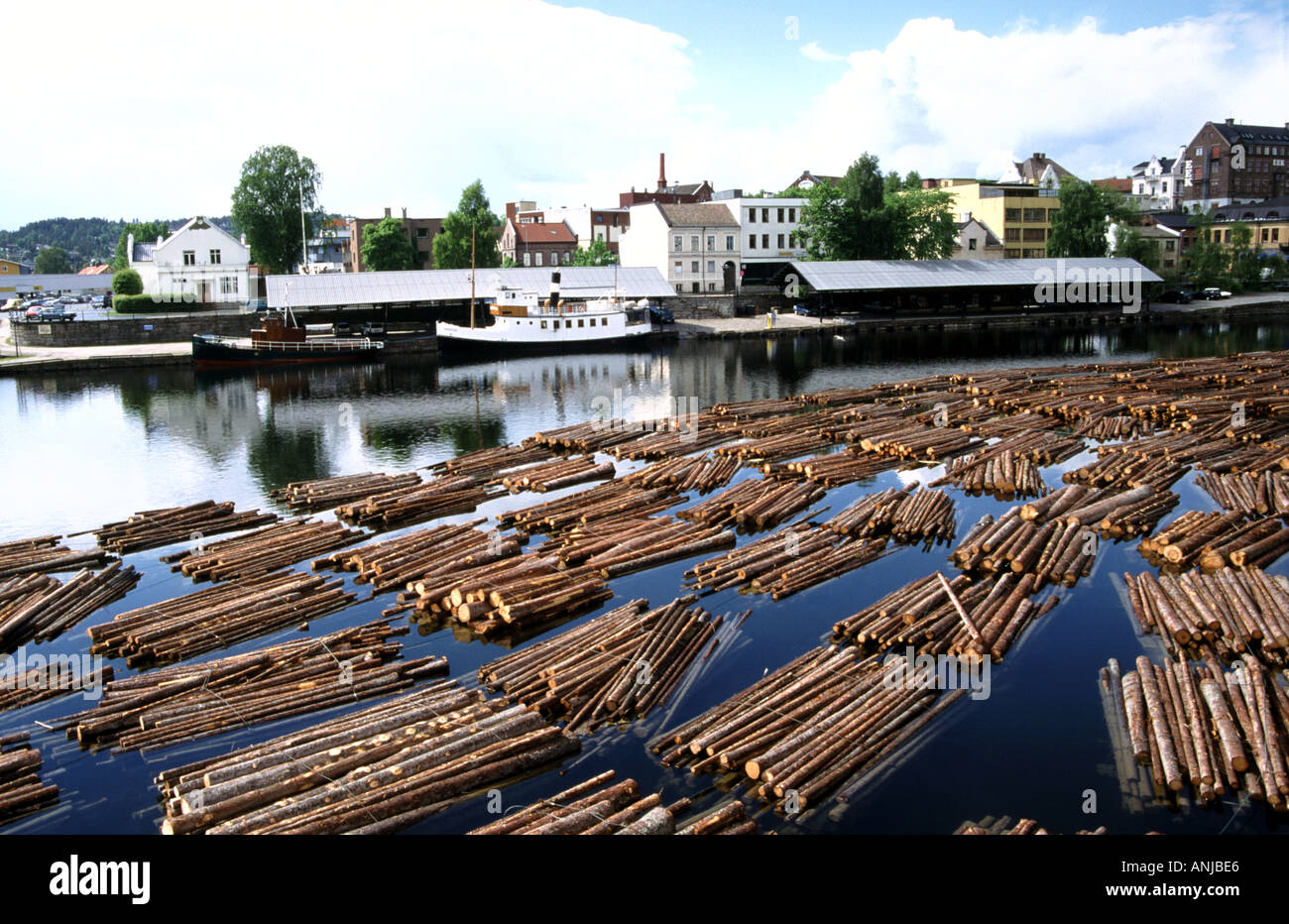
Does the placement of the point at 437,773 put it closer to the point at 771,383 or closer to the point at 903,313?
the point at 771,383

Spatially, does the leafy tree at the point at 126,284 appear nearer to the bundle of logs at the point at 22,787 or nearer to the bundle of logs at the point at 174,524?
the bundle of logs at the point at 174,524

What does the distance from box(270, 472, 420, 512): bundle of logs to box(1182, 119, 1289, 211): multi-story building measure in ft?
418

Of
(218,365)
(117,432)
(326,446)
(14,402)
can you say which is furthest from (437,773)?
(218,365)

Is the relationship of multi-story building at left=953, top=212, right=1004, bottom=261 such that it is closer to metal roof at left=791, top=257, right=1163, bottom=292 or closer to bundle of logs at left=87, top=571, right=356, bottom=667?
metal roof at left=791, top=257, right=1163, bottom=292

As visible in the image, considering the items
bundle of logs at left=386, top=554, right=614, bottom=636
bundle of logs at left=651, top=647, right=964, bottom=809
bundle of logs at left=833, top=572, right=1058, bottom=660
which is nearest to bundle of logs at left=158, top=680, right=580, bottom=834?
bundle of logs at left=651, top=647, right=964, bottom=809

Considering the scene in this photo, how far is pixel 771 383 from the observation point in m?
50.0

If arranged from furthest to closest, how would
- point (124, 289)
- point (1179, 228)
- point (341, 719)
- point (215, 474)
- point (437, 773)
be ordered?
point (1179, 228) < point (124, 289) < point (215, 474) < point (341, 719) < point (437, 773)

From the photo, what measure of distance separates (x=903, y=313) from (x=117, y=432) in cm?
6091

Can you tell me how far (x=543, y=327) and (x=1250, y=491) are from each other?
4810cm

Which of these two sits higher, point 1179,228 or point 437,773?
point 1179,228

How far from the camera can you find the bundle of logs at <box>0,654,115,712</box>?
585 inches

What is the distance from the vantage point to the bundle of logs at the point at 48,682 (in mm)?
14867

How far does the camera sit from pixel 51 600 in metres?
18.8

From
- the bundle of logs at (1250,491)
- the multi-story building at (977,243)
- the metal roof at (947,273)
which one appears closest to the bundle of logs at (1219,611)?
the bundle of logs at (1250,491)
